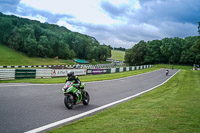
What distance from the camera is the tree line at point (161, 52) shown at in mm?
106775

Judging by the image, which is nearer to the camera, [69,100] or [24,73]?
[69,100]

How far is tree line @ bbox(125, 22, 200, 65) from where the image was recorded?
10678cm

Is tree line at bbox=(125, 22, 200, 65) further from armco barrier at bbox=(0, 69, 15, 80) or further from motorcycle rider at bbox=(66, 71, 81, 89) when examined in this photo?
motorcycle rider at bbox=(66, 71, 81, 89)

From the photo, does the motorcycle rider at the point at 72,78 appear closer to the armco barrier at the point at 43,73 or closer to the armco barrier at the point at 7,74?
the armco barrier at the point at 7,74

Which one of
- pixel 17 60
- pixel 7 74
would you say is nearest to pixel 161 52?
pixel 17 60

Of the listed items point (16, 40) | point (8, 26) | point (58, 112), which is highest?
point (8, 26)

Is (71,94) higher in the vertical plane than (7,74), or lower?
lower

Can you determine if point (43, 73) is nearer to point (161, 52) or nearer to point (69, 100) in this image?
point (69, 100)

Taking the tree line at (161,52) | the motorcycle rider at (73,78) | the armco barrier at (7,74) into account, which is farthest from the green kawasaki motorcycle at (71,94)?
the tree line at (161,52)

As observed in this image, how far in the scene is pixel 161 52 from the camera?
113688 millimetres

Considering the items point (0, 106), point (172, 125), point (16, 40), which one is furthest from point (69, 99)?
point (16, 40)

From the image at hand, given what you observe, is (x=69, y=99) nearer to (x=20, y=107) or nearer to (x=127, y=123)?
(x=20, y=107)

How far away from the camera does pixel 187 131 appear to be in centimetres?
501

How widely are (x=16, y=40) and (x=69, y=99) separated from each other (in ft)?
280
